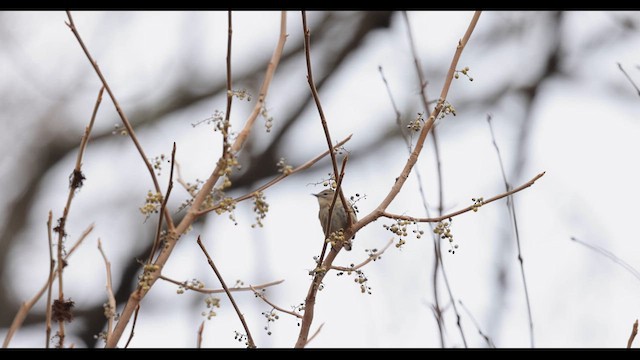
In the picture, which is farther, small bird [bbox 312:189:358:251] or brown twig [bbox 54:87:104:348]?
small bird [bbox 312:189:358:251]

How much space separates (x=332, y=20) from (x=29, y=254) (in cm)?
362

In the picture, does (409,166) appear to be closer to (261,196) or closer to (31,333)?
(261,196)

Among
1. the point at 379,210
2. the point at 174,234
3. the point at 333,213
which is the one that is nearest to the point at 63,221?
the point at 174,234

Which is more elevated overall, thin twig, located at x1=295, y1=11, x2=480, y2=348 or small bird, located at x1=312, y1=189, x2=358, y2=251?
small bird, located at x1=312, y1=189, x2=358, y2=251

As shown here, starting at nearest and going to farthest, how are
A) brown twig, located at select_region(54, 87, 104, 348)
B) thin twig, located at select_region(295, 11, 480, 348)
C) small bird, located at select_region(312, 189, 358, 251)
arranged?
brown twig, located at select_region(54, 87, 104, 348) < thin twig, located at select_region(295, 11, 480, 348) < small bird, located at select_region(312, 189, 358, 251)

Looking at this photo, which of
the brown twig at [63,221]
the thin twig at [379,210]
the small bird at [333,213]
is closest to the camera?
the brown twig at [63,221]

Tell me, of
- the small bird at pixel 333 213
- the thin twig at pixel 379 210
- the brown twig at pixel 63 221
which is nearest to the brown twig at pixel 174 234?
the brown twig at pixel 63 221

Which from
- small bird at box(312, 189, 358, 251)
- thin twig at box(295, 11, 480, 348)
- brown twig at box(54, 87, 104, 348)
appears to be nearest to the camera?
brown twig at box(54, 87, 104, 348)

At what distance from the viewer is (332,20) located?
296 inches

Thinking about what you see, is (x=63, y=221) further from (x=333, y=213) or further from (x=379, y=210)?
(x=333, y=213)

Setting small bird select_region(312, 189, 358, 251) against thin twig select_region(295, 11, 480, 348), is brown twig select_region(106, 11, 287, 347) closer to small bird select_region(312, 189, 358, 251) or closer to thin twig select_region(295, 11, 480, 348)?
thin twig select_region(295, 11, 480, 348)

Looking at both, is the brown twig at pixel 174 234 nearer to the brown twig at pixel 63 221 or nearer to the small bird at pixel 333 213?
the brown twig at pixel 63 221

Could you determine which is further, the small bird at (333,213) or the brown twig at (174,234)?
the small bird at (333,213)

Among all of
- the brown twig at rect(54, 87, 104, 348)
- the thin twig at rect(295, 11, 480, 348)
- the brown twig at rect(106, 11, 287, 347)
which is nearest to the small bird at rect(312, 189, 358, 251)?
the thin twig at rect(295, 11, 480, 348)
